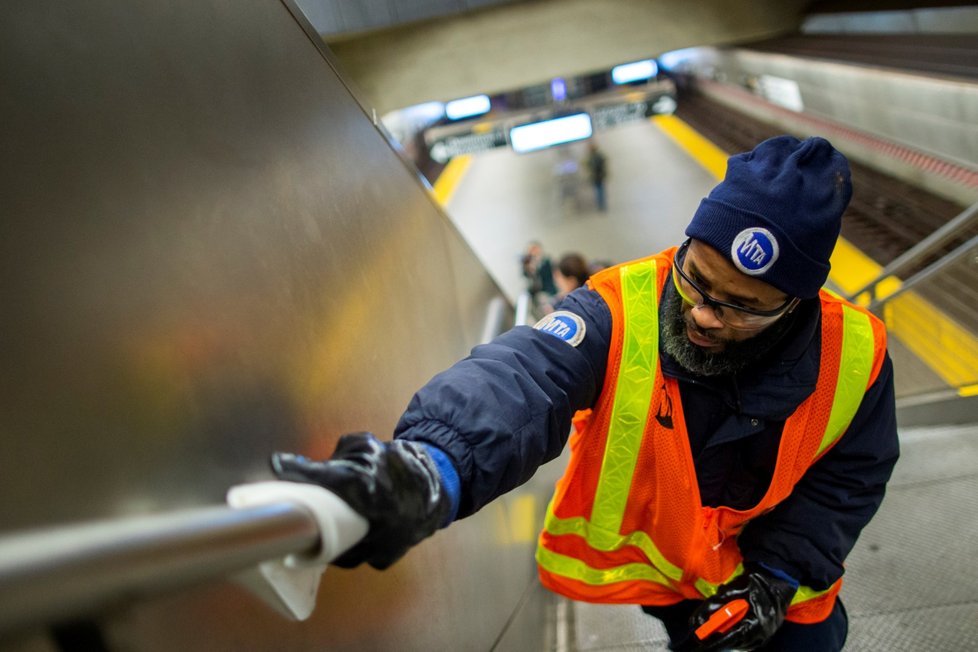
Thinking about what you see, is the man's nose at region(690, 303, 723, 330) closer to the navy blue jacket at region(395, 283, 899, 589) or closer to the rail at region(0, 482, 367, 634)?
the navy blue jacket at region(395, 283, 899, 589)

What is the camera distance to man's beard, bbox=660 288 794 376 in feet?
5.34

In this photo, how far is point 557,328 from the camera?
4.98 ft

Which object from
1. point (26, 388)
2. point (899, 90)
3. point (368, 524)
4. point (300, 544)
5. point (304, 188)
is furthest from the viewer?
point (899, 90)

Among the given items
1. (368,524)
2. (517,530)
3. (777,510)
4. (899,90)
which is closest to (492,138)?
(899,90)

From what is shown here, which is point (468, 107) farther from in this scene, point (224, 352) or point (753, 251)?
point (224, 352)

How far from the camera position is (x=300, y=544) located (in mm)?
791

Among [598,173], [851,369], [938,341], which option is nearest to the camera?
[851,369]

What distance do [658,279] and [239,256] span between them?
3.13 feet

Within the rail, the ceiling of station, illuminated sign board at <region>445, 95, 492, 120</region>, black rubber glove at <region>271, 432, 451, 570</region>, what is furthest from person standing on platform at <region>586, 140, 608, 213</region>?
the rail

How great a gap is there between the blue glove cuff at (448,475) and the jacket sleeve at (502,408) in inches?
0.5

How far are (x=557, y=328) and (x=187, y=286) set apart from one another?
760 millimetres

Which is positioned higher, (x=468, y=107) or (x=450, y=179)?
(x=468, y=107)

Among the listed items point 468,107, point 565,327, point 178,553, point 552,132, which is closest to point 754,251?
point 565,327

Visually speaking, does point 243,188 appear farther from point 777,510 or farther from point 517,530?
Result: point 517,530
